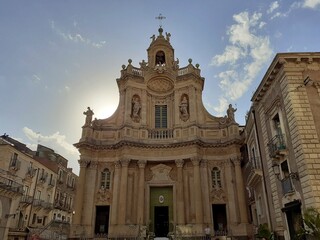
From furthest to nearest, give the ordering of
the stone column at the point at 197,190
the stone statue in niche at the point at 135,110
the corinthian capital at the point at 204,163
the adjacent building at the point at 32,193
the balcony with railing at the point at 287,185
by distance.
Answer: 1. the stone statue in niche at the point at 135,110
2. the corinthian capital at the point at 204,163
3. the adjacent building at the point at 32,193
4. the stone column at the point at 197,190
5. the balcony with railing at the point at 287,185

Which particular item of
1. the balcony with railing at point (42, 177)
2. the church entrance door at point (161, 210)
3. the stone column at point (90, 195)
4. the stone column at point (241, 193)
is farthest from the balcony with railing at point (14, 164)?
the stone column at point (241, 193)

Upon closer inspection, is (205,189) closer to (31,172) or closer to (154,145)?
(154,145)

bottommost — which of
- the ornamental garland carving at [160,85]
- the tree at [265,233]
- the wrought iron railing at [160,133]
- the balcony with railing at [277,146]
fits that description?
the tree at [265,233]

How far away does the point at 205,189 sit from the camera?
914 inches

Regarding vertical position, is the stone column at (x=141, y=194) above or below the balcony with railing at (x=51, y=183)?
below

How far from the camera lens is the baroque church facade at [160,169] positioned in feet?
72.0

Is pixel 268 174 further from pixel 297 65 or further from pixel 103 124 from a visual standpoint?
pixel 103 124

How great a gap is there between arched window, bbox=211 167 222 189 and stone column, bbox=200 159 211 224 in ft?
2.03

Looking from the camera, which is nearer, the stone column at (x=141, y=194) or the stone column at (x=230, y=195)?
the stone column at (x=141, y=194)

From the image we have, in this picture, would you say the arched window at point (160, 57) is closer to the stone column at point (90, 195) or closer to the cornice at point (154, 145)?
the cornice at point (154, 145)

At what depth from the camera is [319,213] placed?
9578 mm

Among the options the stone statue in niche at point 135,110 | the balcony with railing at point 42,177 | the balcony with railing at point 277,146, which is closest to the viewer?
the balcony with railing at point 277,146

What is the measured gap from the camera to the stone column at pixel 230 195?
22094 millimetres

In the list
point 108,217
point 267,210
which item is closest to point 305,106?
point 267,210
